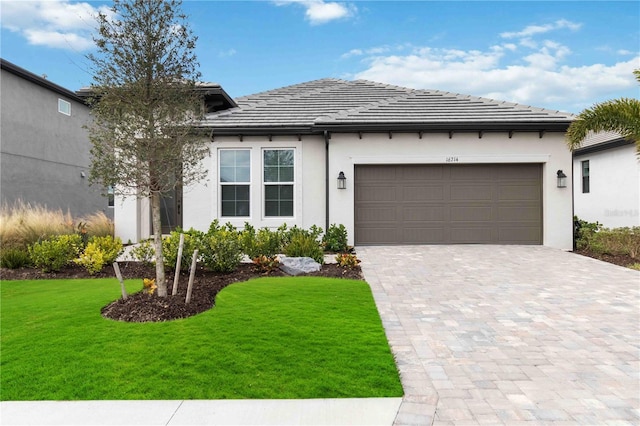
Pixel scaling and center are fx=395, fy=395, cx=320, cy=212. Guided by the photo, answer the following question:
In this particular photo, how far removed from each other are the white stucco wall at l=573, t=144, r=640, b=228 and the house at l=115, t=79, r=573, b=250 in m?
4.98

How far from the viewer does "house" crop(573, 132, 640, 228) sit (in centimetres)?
1490

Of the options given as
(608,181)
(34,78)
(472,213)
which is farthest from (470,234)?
(34,78)

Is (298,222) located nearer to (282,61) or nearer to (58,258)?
(58,258)

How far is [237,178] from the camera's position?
12.6 metres

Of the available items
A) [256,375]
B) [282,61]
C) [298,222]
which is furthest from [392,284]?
[282,61]

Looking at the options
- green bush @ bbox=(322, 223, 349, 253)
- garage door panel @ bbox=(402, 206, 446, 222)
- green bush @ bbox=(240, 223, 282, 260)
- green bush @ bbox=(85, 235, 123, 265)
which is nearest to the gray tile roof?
garage door panel @ bbox=(402, 206, 446, 222)

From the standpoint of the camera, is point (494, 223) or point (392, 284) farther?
point (494, 223)

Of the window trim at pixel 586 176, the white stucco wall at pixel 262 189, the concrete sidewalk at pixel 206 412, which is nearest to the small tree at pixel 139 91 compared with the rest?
the concrete sidewalk at pixel 206 412

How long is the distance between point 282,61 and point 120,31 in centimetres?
1172

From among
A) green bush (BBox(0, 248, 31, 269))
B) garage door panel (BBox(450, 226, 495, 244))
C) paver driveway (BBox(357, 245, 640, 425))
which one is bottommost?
paver driveway (BBox(357, 245, 640, 425))

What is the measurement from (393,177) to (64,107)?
50.4ft

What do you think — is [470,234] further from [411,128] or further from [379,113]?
[379,113]

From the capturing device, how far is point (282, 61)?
16.4 m

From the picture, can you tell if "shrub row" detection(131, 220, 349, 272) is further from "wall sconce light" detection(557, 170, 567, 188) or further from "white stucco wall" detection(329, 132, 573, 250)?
"wall sconce light" detection(557, 170, 567, 188)
